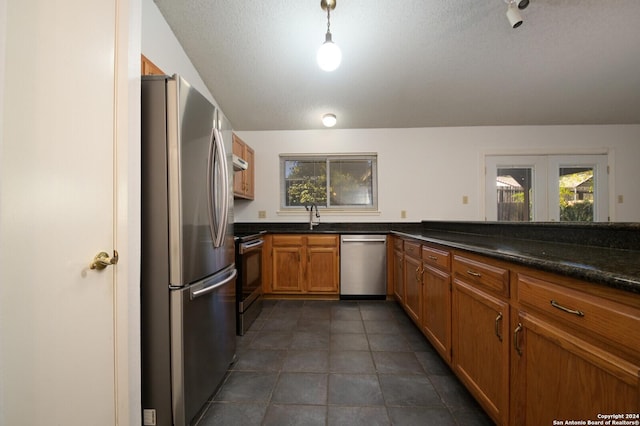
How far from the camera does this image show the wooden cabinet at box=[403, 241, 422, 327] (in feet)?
6.66

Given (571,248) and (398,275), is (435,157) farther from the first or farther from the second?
(571,248)

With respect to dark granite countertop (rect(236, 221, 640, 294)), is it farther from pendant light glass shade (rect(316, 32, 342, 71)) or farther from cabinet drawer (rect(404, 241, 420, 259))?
pendant light glass shade (rect(316, 32, 342, 71))

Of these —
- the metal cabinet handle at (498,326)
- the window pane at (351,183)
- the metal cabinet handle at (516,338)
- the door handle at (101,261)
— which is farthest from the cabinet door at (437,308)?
the window pane at (351,183)

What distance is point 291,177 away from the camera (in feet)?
12.1

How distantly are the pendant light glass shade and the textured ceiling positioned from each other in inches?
20.1

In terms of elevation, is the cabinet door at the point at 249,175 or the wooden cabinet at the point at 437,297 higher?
the cabinet door at the point at 249,175

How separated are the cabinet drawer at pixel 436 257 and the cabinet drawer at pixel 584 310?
61cm

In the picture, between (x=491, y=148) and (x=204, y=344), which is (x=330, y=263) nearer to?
(x=204, y=344)

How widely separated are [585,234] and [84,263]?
89.2 inches

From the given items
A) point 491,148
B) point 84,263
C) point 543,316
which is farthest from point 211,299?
point 491,148

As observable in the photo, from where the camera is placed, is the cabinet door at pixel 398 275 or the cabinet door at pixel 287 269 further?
the cabinet door at pixel 287 269

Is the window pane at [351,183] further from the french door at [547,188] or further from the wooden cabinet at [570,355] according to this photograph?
the wooden cabinet at [570,355]

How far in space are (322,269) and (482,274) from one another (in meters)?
2.05

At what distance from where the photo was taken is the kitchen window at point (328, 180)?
12.0 feet
